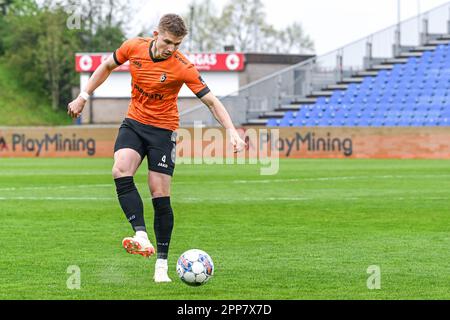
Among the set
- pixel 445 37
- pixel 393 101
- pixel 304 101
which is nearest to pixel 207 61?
pixel 304 101

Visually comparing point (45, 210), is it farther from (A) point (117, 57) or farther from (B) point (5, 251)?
(A) point (117, 57)

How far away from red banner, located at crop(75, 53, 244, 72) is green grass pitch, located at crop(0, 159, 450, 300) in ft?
141

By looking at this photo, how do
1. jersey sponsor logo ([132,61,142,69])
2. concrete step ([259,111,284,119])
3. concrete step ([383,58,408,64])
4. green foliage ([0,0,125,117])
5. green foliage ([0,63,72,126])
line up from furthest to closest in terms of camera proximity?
green foliage ([0,0,125,117]), green foliage ([0,63,72,126]), concrete step ([383,58,408,64]), concrete step ([259,111,284,119]), jersey sponsor logo ([132,61,142,69])

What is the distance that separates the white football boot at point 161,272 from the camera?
9453mm

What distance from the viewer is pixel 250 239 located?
1308 cm

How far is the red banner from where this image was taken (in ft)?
225

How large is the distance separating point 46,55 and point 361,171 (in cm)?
5173

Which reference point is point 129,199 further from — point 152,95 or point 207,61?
point 207,61

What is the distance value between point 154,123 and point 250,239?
3631 mm

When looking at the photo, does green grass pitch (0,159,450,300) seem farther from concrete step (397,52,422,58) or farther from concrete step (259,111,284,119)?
concrete step (397,52,422,58)

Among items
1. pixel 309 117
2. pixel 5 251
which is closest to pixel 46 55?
pixel 309 117

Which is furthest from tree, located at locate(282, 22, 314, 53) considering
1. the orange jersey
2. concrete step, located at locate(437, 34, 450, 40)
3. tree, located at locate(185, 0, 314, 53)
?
the orange jersey
